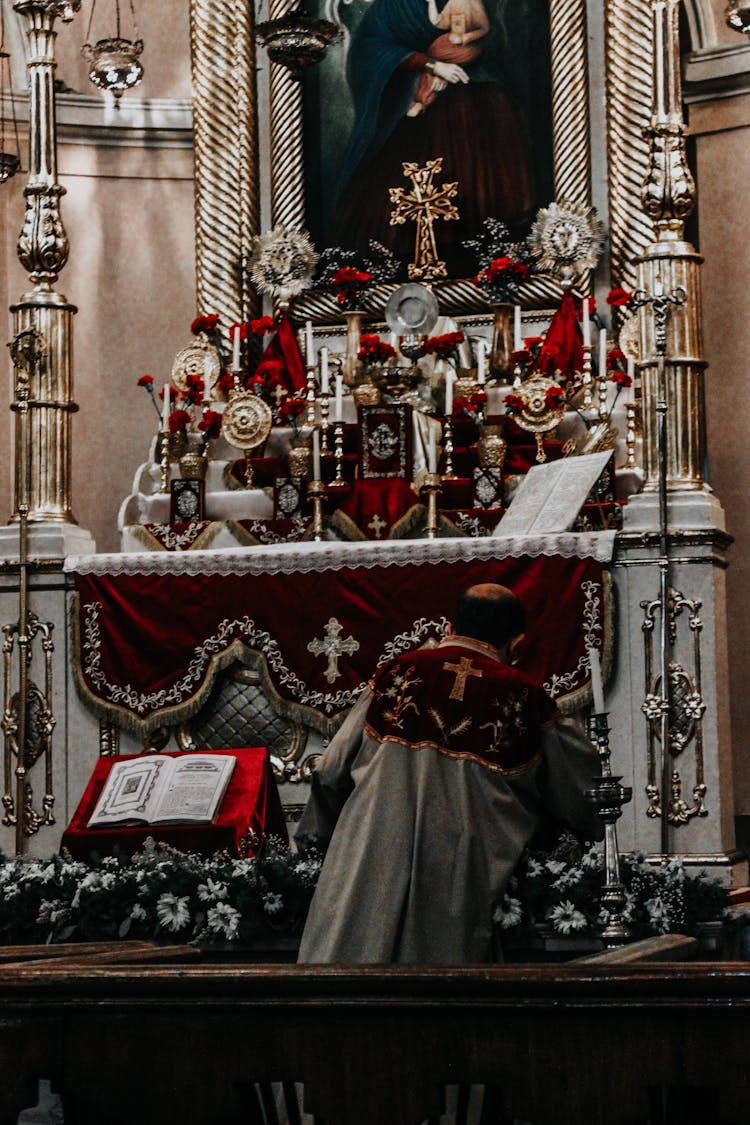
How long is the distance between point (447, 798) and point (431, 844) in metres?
0.14

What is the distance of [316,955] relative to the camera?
5.40 metres

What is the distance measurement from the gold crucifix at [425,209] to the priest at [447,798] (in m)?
5.84

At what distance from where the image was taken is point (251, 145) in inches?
454

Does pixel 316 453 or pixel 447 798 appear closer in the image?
pixel 447 798

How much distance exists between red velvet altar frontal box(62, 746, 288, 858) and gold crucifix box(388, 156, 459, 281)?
3.96 metres

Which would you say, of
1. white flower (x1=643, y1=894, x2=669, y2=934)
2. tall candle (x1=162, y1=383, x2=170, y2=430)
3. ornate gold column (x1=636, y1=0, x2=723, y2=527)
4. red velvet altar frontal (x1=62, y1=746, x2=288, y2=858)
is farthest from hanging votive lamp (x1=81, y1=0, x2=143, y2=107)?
white flower (x1=643, y1=894, x2=669, y2=934)

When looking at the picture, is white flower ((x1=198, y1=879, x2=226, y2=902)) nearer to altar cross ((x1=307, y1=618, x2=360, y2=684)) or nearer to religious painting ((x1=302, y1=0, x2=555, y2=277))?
altar cross ((x1=307, y1=618, x2=360, y2=684))

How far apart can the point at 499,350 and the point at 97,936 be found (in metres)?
4.49

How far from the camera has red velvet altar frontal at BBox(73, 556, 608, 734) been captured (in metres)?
8.65

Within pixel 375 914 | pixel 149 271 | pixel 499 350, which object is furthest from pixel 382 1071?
pixel 149 271

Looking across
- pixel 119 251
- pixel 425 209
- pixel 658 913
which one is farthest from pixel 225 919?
pixel 119 251

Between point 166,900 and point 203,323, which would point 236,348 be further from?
point 166,900

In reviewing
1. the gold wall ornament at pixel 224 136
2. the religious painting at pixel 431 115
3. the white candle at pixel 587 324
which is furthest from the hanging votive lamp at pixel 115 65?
the white candle at pixel 587 324

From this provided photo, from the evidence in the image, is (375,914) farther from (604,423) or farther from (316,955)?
(604,423)
